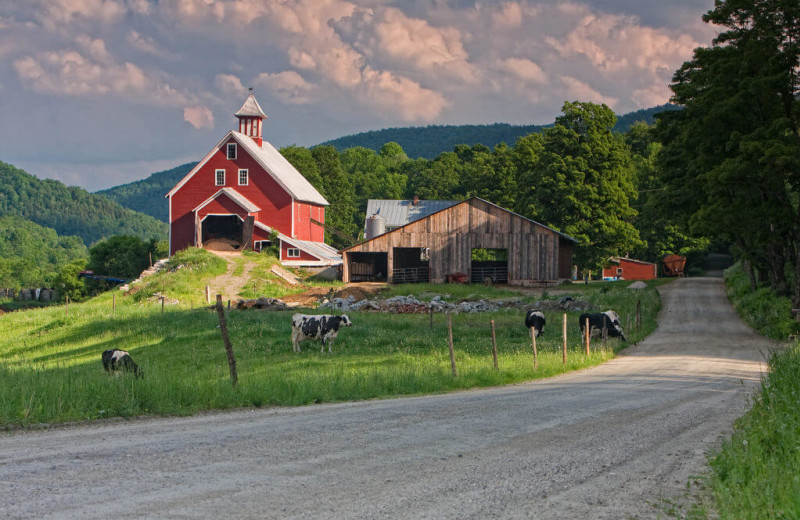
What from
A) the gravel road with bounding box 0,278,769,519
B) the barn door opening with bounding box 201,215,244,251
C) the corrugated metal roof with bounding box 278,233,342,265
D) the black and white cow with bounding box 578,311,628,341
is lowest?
the gravel road with bounding box 0,278,769,519

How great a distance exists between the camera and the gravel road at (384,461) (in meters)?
6.82

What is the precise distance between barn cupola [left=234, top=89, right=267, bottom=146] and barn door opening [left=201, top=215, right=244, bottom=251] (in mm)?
10419

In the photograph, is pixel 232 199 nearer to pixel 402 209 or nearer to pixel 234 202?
pixel 234 202

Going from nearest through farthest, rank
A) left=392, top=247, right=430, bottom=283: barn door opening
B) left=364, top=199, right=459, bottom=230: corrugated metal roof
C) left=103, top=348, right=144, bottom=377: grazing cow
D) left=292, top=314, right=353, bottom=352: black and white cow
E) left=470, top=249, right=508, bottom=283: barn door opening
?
left=103, top=348, right=144, bottom=377: grazing cow
left=292, top=314, right=353, bottom=352: black and white cow
left=392, top=247, right=430, bottom=283: barn door opening
left=470, top=249, right=508, bottom=283: barn door opening
left=364, top=199, right=459, bottom=230: corrugated metal roof

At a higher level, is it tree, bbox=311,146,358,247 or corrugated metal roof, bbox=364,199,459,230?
tree, bbox=311,146,358,247

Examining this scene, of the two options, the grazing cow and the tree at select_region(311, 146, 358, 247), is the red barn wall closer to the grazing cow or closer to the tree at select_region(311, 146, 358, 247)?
the tree at select_region(311, 146, 358, 247)

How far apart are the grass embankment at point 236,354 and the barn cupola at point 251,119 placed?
26.8m

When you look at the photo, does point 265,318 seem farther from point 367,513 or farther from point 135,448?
point 367,513

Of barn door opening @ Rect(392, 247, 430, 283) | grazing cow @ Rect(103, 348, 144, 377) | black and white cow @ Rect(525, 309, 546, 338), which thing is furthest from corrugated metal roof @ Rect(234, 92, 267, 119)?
grazing cow @ Rect(103, 348, 144, 377)

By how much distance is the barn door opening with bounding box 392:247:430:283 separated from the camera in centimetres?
5928

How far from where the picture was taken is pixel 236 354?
25500 mm

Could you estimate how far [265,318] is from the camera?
33.8m

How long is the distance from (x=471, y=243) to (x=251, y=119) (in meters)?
29.5

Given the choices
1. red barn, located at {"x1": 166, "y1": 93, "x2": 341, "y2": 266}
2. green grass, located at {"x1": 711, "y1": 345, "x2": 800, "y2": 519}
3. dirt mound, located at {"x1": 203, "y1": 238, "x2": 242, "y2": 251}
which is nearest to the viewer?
green grass, located at {"x1": 711, "y1": 345, "x2": 800, "y2": 519}
